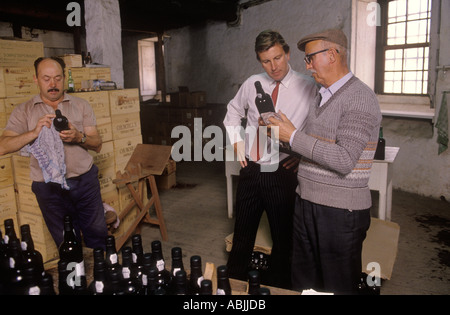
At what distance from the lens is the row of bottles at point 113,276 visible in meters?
1.28

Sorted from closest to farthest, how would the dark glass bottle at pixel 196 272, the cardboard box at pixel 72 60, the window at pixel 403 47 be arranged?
the dark glass bottle at pixel 196 272 < the cardboard box at pixel 72 60 < the window at pixel 403 47

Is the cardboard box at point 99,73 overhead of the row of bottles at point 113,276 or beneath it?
overhead

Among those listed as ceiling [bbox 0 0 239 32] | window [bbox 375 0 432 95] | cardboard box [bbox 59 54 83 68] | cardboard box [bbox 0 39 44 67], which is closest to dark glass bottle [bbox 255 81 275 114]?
cardboard box [bbox 59 54 83 68]

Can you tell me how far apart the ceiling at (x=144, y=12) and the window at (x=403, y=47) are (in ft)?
9.57

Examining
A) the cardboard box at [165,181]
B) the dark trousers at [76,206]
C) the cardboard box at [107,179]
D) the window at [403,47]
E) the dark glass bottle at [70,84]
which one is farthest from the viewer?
the cardboard box at [165,181]

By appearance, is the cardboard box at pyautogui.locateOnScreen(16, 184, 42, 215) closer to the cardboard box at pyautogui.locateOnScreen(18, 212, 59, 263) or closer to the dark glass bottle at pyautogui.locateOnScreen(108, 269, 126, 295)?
the cardboard box at pyautogui.locateOnScreen(18, 212, 59, 263)

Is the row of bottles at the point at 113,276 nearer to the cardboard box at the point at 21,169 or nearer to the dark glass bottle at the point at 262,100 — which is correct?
the dark glass bottle at the point at 262,100

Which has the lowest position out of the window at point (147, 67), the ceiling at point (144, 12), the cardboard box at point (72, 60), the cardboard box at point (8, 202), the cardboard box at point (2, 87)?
the cardboard box at point (8, 202)

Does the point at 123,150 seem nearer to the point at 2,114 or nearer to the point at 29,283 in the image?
the point at 2,114

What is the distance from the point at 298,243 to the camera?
6.52ft

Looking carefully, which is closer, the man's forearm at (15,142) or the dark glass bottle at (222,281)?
the dark glass bottle at (222,281)

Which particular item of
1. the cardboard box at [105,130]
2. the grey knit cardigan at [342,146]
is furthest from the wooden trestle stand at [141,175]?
the grey knit cardigan at [342,146]

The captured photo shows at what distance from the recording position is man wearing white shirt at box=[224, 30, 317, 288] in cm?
237
